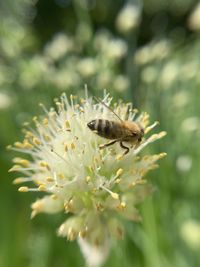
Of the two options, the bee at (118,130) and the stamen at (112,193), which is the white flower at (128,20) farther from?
the stamen at (112,193)

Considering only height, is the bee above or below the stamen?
above

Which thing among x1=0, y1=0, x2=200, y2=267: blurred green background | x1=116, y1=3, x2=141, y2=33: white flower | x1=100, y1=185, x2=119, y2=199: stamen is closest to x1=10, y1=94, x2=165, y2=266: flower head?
x1=100, y1=185, x2=119, y2=199: stamen

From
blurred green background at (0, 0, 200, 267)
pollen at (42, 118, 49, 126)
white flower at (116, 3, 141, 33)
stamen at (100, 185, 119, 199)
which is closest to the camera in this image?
stamen at (100, 185, 119, 199)

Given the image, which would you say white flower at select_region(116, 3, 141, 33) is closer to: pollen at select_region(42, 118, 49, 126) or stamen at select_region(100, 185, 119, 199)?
pollen at select_region(42, 118, 49, 126)

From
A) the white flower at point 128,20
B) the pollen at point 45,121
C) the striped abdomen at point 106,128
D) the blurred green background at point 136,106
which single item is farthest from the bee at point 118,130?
the white flower at point 128,20

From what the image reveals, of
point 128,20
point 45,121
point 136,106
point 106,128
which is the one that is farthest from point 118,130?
point 128,20

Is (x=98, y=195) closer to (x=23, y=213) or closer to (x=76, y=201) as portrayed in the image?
(x=76, y=201)

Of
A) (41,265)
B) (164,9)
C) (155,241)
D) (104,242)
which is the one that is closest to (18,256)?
(41,265)

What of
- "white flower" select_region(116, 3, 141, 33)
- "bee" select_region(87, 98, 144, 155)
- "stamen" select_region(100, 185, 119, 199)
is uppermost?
"white flower" select_region(116, 3, 141, 33)
